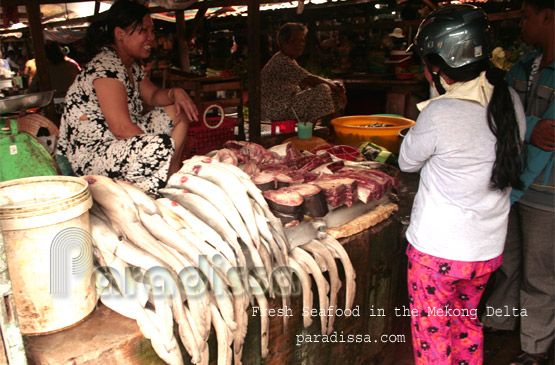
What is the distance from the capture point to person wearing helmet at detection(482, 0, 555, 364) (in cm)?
257

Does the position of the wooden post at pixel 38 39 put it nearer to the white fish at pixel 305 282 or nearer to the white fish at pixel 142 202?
the white fish at pixel 142 202

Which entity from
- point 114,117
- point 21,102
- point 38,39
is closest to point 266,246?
point 114,117

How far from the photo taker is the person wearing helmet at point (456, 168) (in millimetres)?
2010

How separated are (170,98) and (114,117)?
66 cm

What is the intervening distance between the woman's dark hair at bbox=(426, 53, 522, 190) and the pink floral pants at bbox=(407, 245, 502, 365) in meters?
0.48

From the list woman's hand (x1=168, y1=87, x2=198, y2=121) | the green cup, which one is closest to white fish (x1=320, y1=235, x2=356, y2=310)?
woman's hand (x1=168, y1=87, x2=198, y2=121)

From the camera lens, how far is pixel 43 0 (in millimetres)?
4633

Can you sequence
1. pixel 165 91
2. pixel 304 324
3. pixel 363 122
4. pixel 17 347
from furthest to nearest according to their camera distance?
pixel 363 122
pixel 165 91
pixel 304 324
pixel 17 347

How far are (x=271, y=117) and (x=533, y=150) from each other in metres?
4.61

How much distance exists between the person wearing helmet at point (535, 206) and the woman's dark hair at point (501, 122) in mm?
631

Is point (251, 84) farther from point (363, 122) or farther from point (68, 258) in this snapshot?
point (68, 258)

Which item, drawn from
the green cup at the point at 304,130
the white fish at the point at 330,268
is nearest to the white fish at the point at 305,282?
the white fish at the point at 330,268

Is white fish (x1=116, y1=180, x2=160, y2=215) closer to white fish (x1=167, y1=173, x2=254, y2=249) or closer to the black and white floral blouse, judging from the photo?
white fish (x1=167, y1=173, x2=254, y2=249)

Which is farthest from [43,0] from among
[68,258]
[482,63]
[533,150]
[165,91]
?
[533,150]
